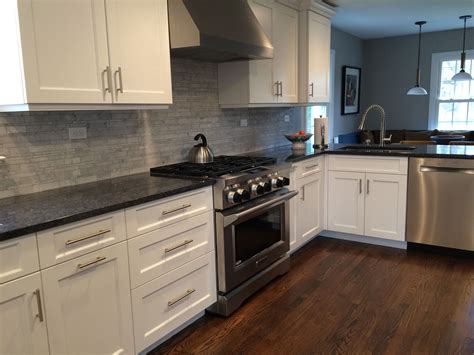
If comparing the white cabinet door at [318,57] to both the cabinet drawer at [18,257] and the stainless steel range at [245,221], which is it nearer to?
the stainless steel range at [245,221]

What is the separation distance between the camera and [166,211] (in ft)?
6.95

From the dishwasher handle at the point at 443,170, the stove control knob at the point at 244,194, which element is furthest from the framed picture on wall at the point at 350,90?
the stove control knob at the point at 244,194

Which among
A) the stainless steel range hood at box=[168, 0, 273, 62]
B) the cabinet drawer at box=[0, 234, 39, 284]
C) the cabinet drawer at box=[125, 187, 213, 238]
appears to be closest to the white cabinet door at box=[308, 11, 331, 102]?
the stainless steel range hood at box=[168, 0, 273, 62]

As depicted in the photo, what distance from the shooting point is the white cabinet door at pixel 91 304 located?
163 cm

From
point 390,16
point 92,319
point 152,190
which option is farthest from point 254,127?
point 390,16

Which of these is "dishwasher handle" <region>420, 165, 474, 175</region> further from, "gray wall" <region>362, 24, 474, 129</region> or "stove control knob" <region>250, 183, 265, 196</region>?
"gray wall" <region>362, 24, 474, 129</region>

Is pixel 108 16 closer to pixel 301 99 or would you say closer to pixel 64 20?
pixel 64 20

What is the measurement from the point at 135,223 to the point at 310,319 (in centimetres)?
130

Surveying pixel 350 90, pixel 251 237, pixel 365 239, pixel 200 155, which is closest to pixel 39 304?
pixel 251 237

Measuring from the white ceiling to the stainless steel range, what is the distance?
2787 mm

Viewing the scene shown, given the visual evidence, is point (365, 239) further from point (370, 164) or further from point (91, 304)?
point (91, 304)

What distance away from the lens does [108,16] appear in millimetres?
2045

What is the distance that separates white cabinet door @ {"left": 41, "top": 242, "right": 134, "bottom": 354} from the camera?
163 cm

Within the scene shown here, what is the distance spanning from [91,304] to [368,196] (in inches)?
107
